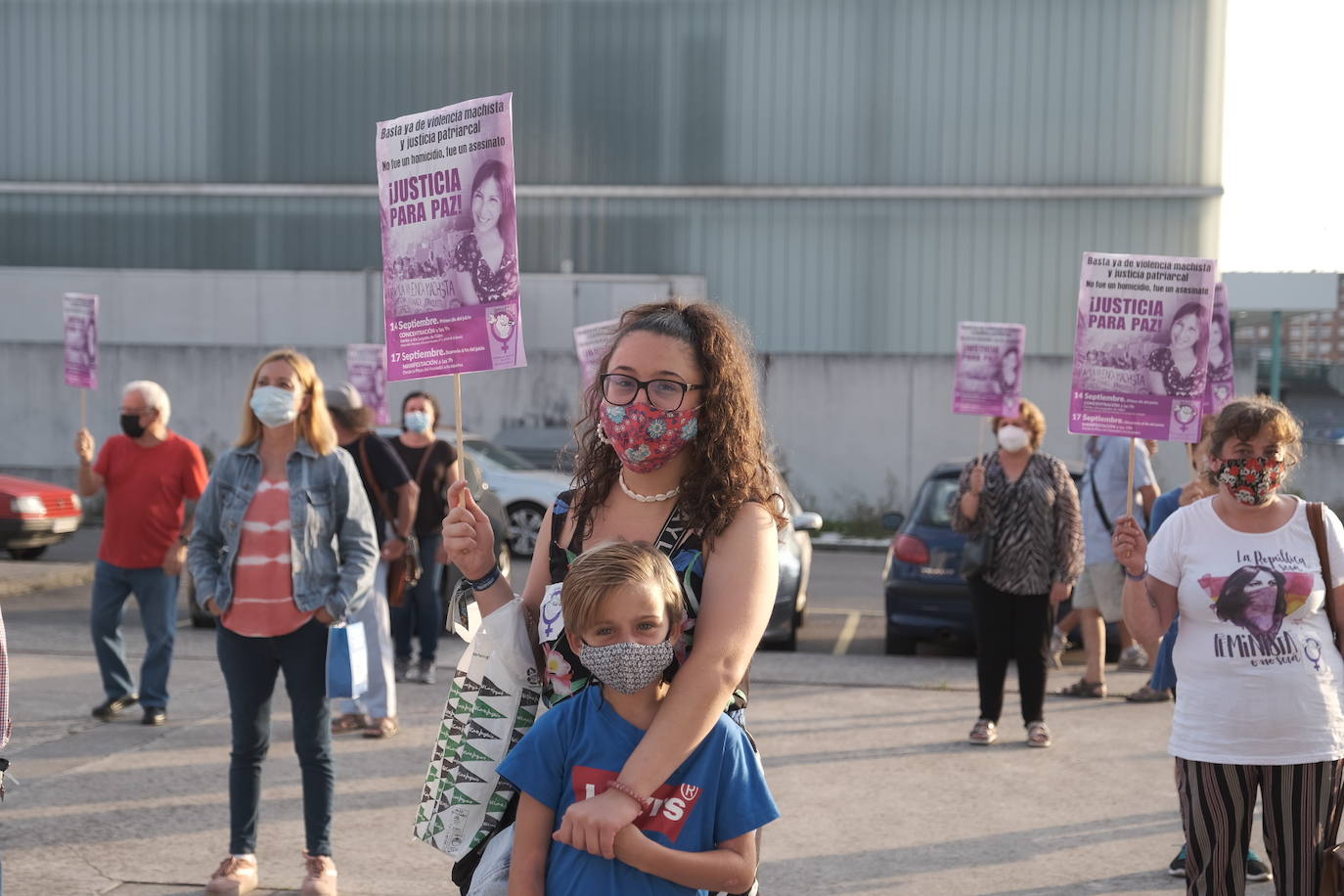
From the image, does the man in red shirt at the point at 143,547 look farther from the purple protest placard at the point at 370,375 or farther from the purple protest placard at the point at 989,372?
the purple protest placard at the point at 370,375

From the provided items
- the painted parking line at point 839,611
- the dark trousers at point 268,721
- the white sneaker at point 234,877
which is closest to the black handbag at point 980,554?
the dark trousers at point 268,721

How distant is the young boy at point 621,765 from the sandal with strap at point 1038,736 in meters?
5.44

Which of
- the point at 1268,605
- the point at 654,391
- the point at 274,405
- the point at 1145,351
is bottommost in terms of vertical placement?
the point at 1268,605

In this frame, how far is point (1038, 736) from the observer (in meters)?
8.11

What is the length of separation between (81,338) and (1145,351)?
10.5 metres

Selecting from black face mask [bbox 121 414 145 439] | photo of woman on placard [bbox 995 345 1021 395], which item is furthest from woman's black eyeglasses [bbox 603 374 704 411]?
→ photo of woman on placard [bbox 995 345 1021 395]

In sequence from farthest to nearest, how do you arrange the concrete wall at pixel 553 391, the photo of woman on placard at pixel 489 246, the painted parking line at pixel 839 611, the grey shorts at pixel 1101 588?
the concrete wall at pixel 553 391
the painted parking line at pixel 839 611
the grey shorts at pixel 1101 588
the photo of woman on placard at pixel 489 246

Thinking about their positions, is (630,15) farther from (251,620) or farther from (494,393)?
(251,620)

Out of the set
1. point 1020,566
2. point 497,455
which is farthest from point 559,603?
point 497,455

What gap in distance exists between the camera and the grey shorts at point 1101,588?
9.69 metres

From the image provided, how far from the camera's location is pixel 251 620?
5434 millimetres

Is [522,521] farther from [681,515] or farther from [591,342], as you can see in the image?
[681,515]

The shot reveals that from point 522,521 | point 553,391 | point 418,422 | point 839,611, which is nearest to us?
point 418,422

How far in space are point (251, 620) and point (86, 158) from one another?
1055 inches
